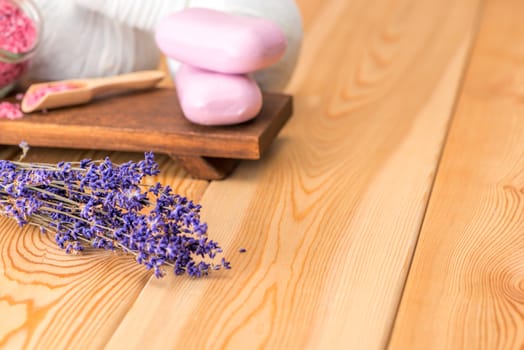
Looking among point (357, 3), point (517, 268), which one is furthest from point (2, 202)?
point (357, 3)

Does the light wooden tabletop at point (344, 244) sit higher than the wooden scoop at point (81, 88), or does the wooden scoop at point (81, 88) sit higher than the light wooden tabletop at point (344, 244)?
the light wooden tabletop at point (344, 244)

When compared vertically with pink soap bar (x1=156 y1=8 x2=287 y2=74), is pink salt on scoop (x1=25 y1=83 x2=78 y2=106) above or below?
below

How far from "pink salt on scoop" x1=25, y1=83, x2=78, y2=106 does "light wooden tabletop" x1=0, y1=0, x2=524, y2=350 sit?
0.07m

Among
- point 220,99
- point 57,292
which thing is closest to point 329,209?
point 220,99

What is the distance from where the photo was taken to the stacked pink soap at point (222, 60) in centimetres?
100

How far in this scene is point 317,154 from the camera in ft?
3.61

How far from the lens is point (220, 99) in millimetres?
998

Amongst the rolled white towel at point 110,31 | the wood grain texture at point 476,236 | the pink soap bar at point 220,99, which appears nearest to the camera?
the wood grain texture at point 476,236

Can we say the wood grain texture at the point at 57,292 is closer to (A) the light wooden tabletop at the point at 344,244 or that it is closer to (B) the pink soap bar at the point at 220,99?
(A) the light wooden tabletop at the point at 344,244

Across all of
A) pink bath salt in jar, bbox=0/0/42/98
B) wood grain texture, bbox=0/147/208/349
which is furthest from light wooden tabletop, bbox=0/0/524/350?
pink bath salt in jar, bbox=0/0/42/98

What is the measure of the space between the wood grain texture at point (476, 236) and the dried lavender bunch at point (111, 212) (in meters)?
0.20

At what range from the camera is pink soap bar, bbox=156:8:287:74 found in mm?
1000

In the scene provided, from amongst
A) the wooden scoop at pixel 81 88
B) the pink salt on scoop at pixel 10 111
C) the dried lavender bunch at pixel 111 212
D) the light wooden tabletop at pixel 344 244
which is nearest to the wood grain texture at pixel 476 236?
the light wooden tabletop at pixel 344 244

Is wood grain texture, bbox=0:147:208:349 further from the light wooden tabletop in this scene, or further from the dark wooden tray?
the dark wooden tray
